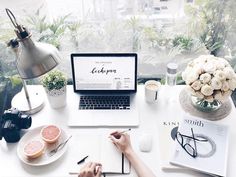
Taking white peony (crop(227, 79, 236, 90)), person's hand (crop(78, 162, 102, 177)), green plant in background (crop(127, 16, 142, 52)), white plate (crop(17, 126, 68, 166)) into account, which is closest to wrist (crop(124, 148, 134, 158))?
person's hand (crop(78, 162, 102, 177))

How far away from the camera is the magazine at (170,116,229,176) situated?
1.18 metres

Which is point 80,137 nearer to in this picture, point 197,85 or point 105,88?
point 105,88

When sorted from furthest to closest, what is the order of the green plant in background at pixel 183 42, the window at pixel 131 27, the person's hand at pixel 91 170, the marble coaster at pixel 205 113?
the green plant in background at pixel 183 42 → the window at pixel 131 27 → the marble coaster at pixel 205 113 → the person's hand at pixel 91 170

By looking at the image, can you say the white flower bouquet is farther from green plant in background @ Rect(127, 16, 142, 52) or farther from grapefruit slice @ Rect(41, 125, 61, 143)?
grapefruit slice @ Rect(41, 125, 61, 143)

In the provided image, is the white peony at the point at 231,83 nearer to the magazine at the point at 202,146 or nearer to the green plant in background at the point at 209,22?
the magazine at the point at 202,146

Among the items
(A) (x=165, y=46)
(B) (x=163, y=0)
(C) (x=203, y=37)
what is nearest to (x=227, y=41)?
(C) (x=203, y=37)

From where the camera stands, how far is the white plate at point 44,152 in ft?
4.03

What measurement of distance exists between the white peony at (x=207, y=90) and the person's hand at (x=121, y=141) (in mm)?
381

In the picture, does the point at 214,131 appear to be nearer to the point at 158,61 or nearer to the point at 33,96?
the point at 158,61

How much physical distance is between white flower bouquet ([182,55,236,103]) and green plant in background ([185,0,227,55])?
44 centimetres

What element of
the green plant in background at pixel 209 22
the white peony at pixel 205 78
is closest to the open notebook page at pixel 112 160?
the white peony at pixel 205 78

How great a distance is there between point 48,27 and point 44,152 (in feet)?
2.59

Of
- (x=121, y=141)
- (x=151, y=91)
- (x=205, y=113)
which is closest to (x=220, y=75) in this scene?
(x=205, y=113)

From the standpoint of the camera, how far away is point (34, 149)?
1254 mm
